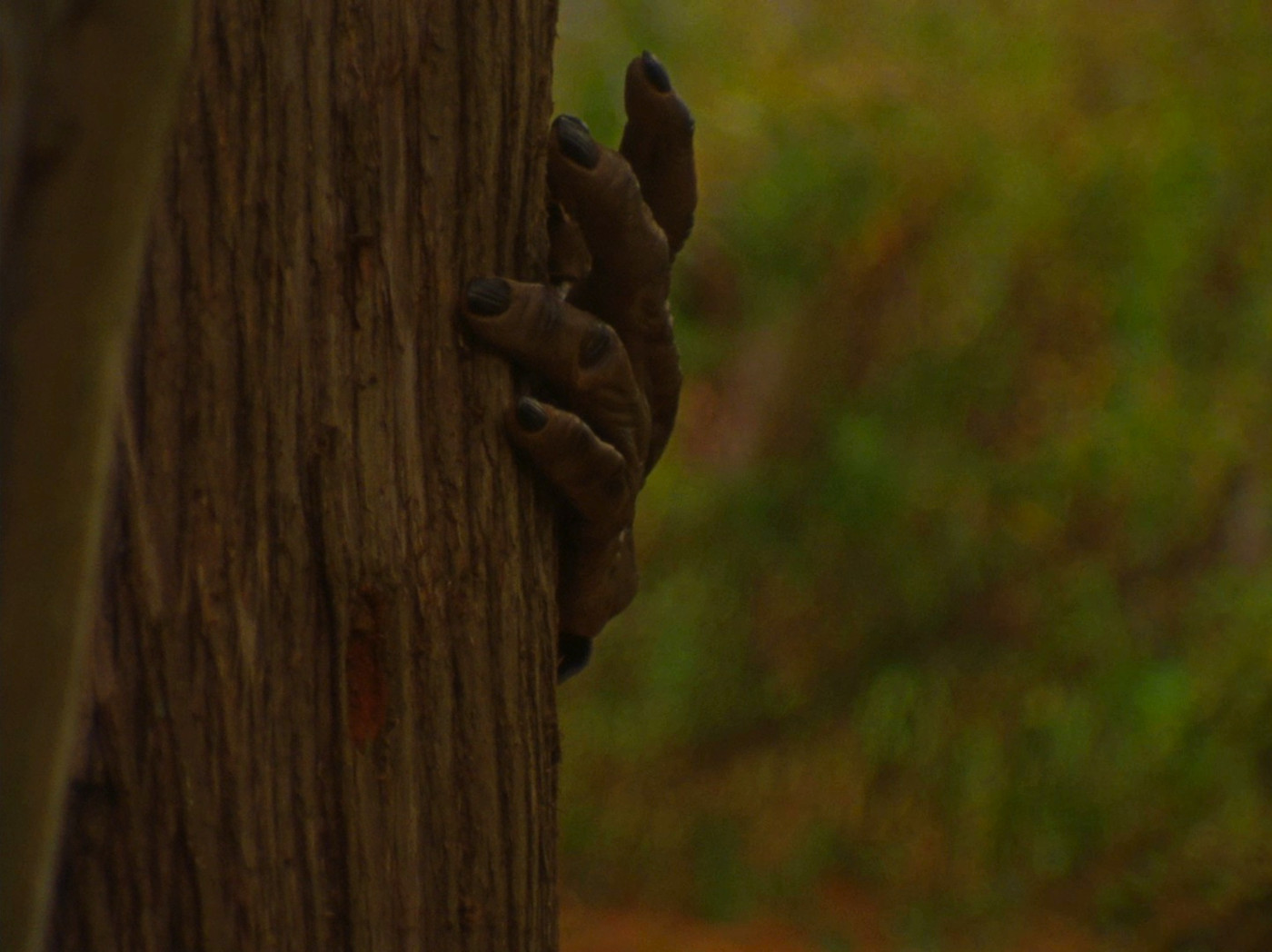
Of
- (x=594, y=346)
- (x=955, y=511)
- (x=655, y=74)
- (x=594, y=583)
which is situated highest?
A: (x=655, y=74)

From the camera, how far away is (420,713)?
1271 millimetres

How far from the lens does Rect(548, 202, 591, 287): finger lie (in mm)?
1487

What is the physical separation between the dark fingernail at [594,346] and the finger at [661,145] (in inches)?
6.9

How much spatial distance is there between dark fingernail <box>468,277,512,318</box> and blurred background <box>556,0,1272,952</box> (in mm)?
4366

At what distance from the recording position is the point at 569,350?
1369 mm

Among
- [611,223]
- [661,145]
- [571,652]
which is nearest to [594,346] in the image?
[611,223]

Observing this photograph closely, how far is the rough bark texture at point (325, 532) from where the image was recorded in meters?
1.14

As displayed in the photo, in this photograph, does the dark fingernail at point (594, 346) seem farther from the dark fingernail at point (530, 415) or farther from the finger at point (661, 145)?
the finger at point (661, 145)

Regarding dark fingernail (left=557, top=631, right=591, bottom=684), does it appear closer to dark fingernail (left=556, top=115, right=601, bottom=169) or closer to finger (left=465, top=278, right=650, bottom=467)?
finger (left=465, top=278, right=650, bottom=467)

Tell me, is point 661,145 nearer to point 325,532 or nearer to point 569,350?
point 569,350

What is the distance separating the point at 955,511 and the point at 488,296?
16.1 feet

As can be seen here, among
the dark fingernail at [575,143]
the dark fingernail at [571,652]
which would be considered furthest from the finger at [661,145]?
the dark fingernail at [571,652]

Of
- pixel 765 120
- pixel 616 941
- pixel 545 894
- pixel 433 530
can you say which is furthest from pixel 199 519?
pixel 765 120

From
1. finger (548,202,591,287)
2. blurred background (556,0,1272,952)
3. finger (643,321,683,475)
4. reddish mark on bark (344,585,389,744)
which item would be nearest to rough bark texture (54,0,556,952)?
reddish mark on bark (344,585,389,744)
